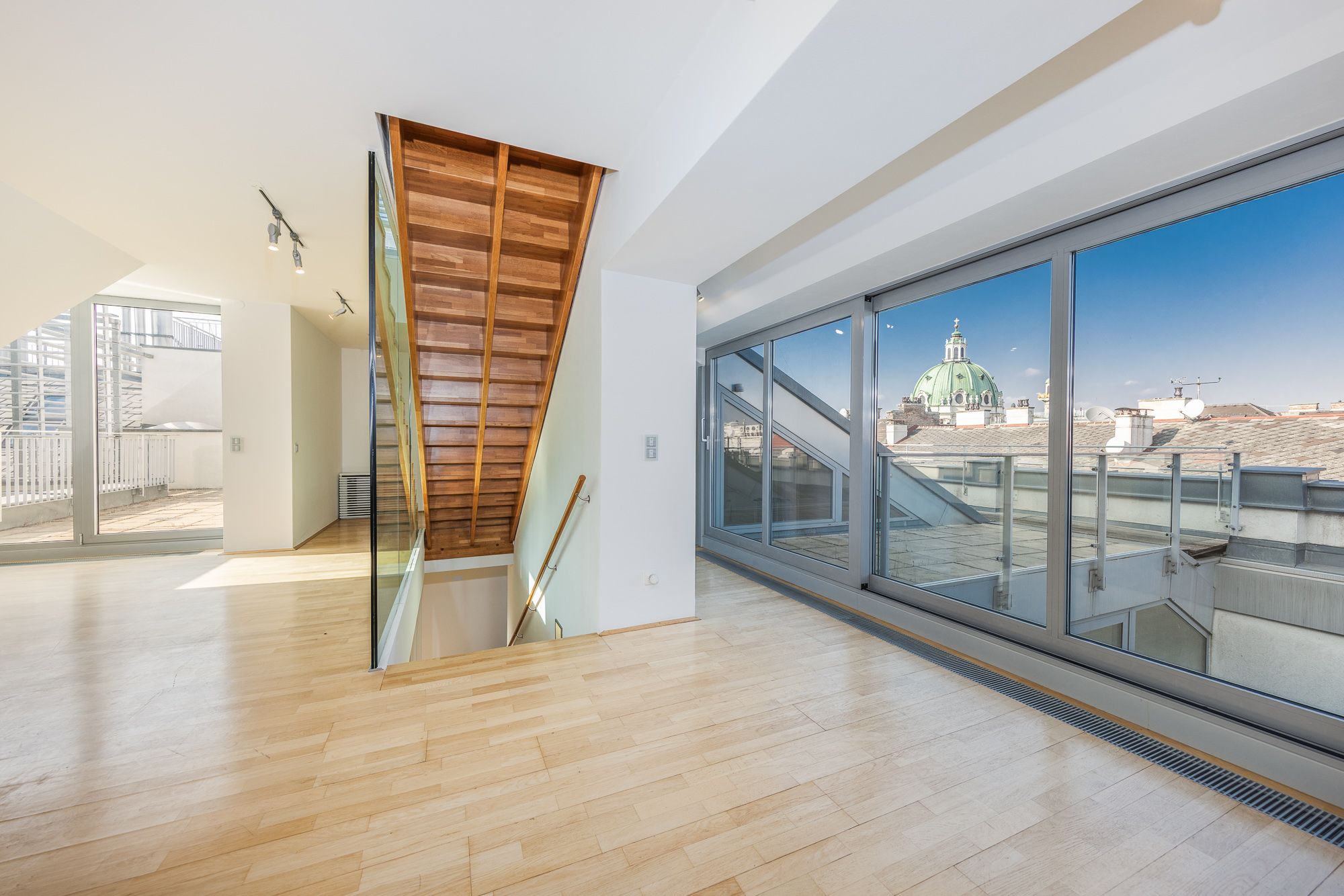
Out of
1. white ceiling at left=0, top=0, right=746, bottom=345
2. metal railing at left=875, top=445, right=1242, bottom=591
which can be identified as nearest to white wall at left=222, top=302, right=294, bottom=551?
white ceiling at left=0, top=0, right=746, bottom=345

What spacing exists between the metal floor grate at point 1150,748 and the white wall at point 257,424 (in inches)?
251

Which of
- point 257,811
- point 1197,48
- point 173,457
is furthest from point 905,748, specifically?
point 173,457

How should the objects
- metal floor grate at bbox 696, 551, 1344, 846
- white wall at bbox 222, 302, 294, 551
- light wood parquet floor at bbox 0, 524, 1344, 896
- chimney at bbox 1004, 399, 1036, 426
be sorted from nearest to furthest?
light wood parquet floor at bbox 0, 524, 1344, 896 → metal floor grate at bbox 696, 551, 1344, 846 → chimney at bbox 1004, 399, 1036, 426 → white wall at bbox 222, 302, 294, 551

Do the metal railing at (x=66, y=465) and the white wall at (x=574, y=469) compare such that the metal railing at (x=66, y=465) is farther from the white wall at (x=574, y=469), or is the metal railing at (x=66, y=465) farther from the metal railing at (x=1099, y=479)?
the metal railing at (x=1099, y=479)

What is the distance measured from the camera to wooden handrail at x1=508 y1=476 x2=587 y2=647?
3612 millimetres

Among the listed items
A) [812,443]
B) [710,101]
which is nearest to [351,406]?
[812,443]

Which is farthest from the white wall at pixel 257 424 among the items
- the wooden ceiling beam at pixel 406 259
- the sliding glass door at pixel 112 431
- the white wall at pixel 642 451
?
the white wall at pixel 642 451

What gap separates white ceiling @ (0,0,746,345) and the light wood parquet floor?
9.17 feet

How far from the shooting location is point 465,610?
7.09 m

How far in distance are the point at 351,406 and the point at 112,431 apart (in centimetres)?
273

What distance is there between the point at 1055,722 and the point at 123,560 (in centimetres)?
812

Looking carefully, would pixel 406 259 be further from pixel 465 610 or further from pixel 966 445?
pixel 465 610

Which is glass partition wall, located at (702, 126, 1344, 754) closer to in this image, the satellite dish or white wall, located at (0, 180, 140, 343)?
the satellite dish

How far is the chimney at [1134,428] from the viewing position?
240 centimetres
